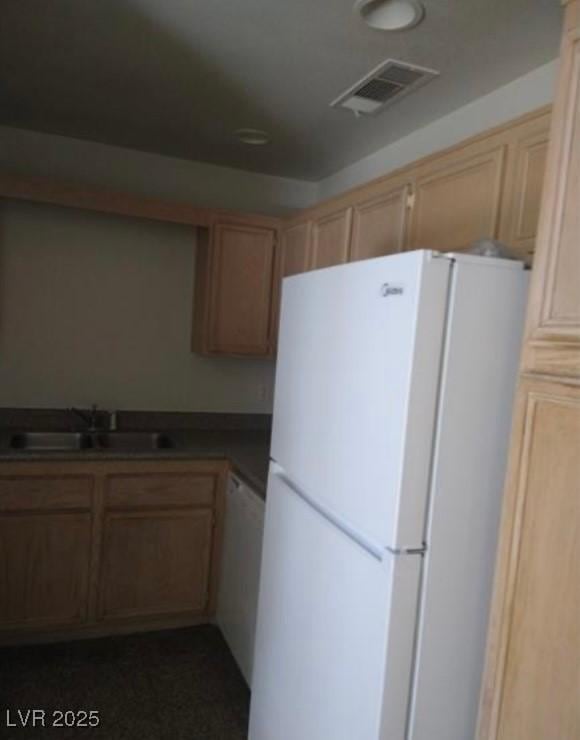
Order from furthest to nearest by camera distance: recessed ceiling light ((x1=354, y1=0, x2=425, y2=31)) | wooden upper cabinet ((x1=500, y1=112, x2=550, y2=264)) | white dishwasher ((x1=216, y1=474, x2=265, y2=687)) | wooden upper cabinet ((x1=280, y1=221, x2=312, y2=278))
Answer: wooden upper cabinet ((x1=280, y1=221, x2=312, y2=278)), white dishwasher ((x1=216, y1=474, x2=265, y2=687)), recessed ceiling light ((x1=354, y1=0, x2=425, y2=31)), wooden upper cabinet ((x1=500, y1=112, x2=550, y2=264))

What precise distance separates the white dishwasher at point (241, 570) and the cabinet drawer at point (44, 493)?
65cm

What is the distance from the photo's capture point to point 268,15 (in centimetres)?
166

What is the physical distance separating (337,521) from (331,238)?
4.94ft

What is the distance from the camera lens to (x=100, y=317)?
302 cm

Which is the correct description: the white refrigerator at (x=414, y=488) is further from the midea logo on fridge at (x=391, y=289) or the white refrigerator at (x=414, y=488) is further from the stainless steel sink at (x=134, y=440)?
the stainless steel sink at (x=134, y=440)

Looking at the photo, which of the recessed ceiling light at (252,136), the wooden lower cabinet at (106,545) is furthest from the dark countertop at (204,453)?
the recessed ceiling light at (252,136)

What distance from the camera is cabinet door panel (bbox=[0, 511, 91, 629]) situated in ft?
7.77

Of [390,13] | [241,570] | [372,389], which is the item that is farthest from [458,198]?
[241,570]

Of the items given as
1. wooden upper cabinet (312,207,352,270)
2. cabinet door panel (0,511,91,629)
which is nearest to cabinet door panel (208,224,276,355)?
wooden upper cabinet (312,207,352,270)

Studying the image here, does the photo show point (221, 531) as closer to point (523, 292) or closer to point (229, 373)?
point (229, 373)

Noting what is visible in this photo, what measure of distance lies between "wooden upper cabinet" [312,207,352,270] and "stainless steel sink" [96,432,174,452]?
1.22 meters

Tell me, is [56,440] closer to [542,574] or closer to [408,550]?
[408,550]

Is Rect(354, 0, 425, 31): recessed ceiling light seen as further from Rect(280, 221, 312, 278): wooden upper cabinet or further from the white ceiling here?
Rect(280, 221, 312, 278): wooden upper cabinet

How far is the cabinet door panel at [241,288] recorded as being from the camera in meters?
2.93
